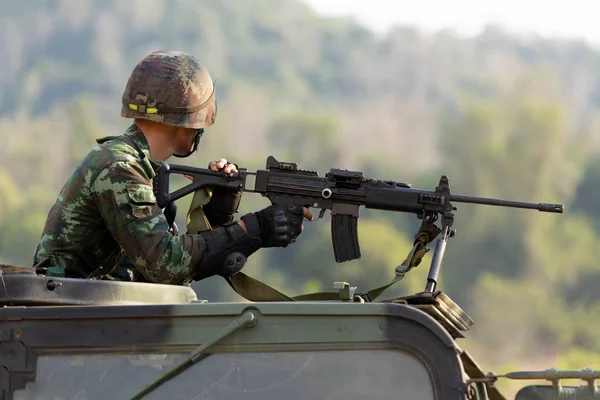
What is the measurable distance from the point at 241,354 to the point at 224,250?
1499 millimetres

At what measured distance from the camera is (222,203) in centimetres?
704

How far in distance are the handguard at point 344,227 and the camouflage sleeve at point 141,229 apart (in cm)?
99

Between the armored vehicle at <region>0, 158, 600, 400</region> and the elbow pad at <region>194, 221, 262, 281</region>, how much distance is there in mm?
1210

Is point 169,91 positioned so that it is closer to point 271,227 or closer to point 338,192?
point 271,227

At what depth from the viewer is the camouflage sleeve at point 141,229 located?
19.8 feet

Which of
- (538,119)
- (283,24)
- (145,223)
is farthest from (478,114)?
(283,24)

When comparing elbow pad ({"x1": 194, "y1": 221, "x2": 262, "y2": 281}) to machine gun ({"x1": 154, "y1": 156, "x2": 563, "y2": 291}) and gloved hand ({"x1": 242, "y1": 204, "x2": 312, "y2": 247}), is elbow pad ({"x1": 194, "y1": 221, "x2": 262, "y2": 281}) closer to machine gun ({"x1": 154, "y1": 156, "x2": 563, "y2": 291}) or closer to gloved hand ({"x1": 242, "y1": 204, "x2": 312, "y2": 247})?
gloved hand ({"x1": 242, "y1": 204, "x2": 312, "y2": 247})

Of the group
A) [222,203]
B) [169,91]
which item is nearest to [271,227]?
[222,203]

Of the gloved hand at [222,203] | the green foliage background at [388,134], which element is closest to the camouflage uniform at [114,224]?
the gloved hand at [222,203]

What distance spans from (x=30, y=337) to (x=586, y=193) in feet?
118

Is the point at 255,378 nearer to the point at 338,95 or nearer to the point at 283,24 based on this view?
the point at 338,95

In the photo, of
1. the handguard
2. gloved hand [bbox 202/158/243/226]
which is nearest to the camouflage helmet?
gloved hand [bbox 202/158/243/226]

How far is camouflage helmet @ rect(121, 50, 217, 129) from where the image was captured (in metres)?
6.67

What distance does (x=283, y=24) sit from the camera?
9181cm
